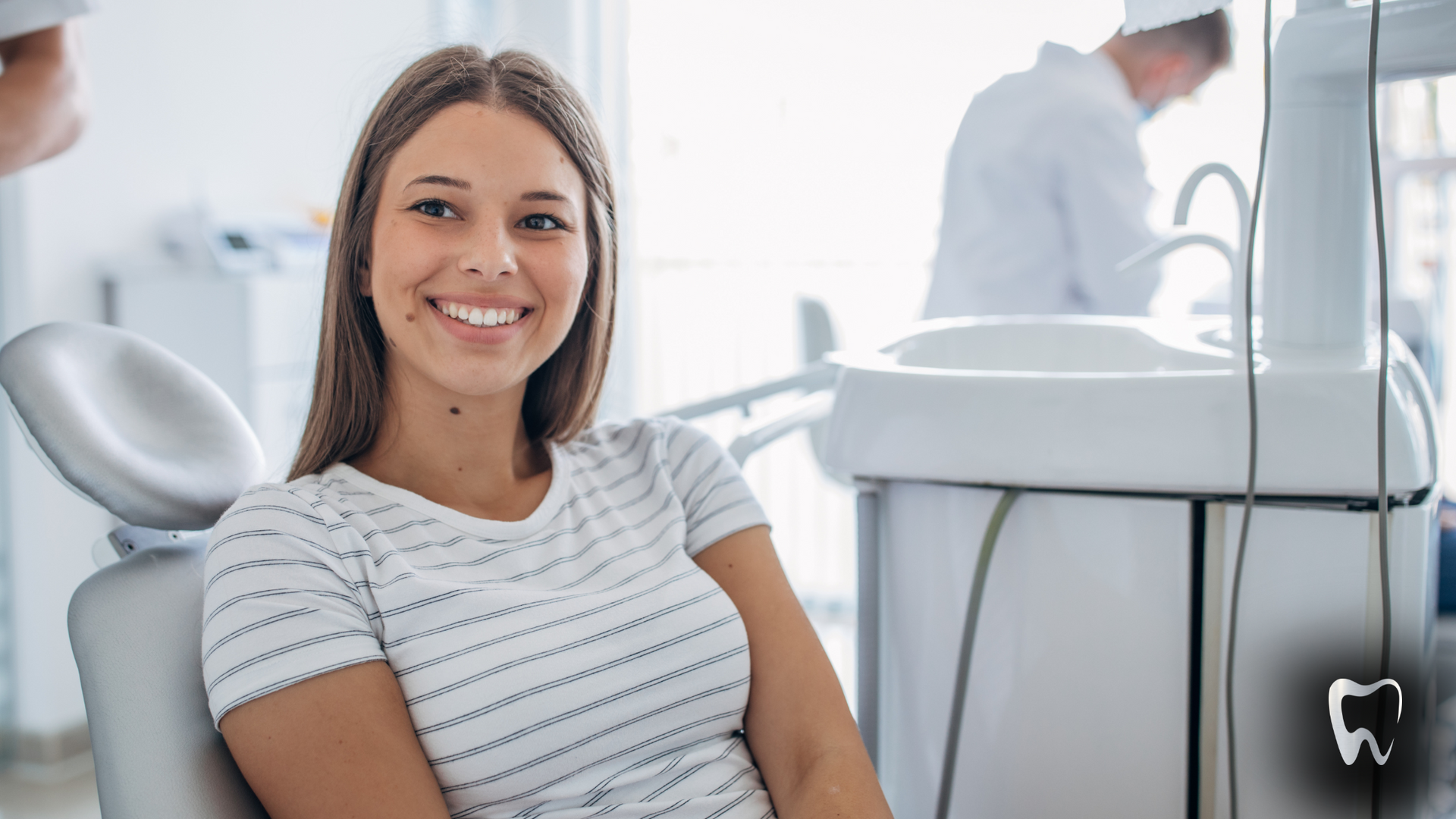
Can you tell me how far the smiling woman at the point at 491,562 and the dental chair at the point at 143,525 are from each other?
5 cm

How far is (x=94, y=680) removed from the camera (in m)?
0.68

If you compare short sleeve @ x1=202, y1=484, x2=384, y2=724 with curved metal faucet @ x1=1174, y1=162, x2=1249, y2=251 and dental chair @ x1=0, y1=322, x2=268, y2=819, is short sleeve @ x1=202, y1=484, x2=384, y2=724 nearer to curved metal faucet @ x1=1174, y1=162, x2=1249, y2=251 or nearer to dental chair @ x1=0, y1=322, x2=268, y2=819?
dental chair @ x1=0, y1=322, x2=268, y2=819

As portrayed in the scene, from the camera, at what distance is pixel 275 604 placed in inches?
25.9

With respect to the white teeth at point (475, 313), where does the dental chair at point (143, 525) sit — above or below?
below

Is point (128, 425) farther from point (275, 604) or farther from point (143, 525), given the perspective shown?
point (275, 604)

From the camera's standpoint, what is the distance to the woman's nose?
81cm

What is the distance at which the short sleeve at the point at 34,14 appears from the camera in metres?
1.08

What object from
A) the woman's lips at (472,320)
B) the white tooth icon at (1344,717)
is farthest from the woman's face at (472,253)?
the white tooth icon at (1344,717)

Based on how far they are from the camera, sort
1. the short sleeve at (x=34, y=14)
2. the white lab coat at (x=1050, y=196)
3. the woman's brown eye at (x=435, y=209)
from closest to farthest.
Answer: the woman's brown eye at (x=435, y=209)
the short sleeve at (x=34, y=14)
the white lab coat at (x=1050, y=196)

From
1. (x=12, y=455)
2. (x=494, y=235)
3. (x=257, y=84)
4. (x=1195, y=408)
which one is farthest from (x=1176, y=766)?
(x=257, y=84)

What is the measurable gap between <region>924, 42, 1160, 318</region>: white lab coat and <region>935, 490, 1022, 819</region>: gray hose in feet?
3.35

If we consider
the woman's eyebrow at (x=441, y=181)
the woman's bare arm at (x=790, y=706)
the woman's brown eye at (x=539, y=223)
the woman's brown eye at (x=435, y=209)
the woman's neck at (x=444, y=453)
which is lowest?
the woman's bare arm at (x=790, y=706)

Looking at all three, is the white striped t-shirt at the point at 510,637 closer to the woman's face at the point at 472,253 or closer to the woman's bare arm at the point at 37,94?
the woman's face at the point at 472,253

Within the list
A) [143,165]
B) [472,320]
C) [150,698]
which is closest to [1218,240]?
[472,320]
